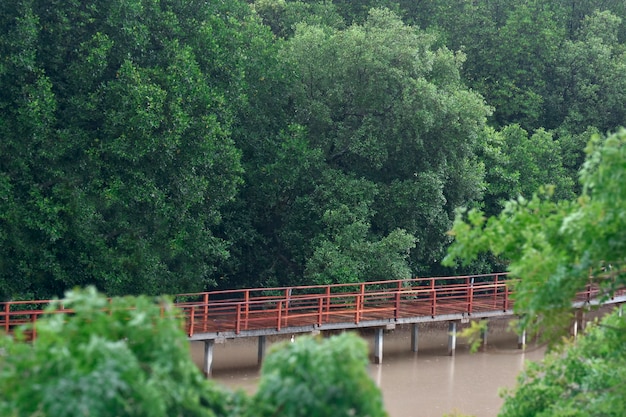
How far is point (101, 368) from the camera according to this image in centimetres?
544

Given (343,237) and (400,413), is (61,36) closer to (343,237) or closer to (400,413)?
(343,237)

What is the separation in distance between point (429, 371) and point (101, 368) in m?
→ 16.4

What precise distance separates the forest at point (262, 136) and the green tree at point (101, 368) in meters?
14.7

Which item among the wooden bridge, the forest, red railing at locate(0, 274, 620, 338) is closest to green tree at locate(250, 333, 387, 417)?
red railing at locate(0, 274, 620, 338)

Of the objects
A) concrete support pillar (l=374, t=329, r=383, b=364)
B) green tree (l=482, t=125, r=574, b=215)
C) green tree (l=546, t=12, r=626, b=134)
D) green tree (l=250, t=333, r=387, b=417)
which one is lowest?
concrete support pillar (l=374, t=329, r=383, b=364)

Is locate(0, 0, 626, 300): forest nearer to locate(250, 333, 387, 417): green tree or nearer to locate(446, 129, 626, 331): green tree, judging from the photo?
locate(446, 129, 626, 331): green tree

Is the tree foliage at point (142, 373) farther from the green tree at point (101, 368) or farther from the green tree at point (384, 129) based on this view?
the green tree at point (384, 129)

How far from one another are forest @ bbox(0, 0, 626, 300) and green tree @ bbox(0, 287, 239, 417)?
14.7m

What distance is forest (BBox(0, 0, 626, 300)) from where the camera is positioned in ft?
68.4

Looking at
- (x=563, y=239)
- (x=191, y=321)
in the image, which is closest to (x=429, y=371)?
(x=191, y=321)

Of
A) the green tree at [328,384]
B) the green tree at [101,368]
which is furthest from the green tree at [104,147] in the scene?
the green tree at [328,384]

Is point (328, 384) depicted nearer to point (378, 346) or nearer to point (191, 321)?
point (191, 321)

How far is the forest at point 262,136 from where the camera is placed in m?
20.9

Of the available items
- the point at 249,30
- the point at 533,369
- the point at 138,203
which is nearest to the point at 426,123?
the point at 249,30
